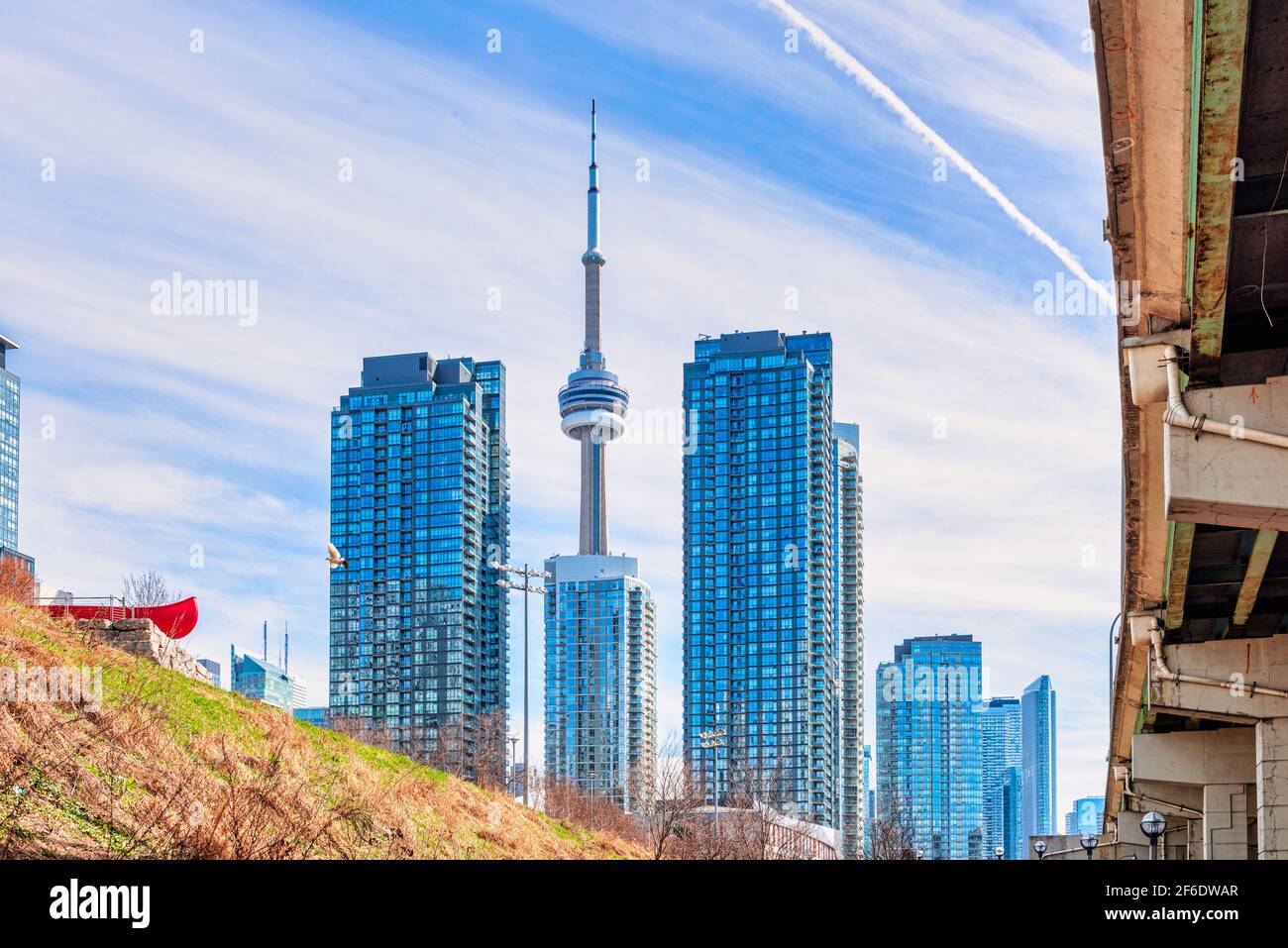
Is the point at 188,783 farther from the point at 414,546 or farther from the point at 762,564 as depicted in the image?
the point at 414,546

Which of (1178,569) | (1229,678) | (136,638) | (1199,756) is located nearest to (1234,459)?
(1178,569)

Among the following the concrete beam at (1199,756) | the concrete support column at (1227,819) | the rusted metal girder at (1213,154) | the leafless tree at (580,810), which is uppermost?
the rusted metal girder at (1213,154)

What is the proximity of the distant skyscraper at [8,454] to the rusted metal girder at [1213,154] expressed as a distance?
16090 cm

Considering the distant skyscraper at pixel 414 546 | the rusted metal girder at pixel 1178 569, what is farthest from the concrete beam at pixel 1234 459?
the distant skyscraper at pixel 414 546

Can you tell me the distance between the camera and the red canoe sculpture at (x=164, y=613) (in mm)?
28734

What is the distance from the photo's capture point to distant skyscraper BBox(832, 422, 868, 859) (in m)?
165

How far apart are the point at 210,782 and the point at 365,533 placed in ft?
483

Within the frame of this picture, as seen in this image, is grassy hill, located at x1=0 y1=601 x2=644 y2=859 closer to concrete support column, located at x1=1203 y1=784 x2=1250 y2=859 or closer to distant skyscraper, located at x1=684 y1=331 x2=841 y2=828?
concrete support column, located at x1=1203 y1=784 x2=1250 y2=859

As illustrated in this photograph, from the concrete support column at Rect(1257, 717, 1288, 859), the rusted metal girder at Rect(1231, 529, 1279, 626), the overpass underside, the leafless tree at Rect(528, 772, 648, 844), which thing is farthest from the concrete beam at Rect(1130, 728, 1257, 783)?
the leafless tree at Rect(528, 772, 648, 844)

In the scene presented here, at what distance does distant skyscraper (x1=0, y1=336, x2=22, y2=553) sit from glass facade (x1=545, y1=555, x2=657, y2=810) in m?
63.9

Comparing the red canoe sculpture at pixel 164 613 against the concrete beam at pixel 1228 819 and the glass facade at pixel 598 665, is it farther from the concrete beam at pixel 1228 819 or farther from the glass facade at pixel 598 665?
the glass facade at pixel 598 665

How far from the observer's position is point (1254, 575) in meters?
18.9

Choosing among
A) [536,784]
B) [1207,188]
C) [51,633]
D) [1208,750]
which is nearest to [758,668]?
[536,784]
